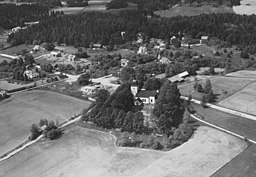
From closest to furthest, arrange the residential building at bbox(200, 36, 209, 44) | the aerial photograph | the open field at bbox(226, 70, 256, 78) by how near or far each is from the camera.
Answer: the aerial photograph, the open field at bbox(226, 70, 256, 78), the residential building at bbox(200, 36, 209, 44)

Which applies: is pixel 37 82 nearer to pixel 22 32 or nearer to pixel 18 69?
pixel 18 69

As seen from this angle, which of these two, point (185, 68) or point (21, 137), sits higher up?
point (185, 68)

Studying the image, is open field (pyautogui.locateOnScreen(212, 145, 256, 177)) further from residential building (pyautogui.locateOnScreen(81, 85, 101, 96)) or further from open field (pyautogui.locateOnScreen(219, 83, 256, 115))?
residential building (pyautogui.locateOnScreen(81, 85, 101, 96))

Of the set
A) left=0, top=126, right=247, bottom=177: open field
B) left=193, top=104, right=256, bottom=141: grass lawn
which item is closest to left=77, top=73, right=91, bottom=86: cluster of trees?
left=0, top=126, right=247, bottom=177: open field

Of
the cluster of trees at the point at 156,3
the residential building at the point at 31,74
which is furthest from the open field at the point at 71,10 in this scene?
the residential building at the point at 31,74

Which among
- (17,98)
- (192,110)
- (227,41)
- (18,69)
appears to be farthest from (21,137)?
(227,41)

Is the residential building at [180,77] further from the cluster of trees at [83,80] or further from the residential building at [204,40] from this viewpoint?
the residential building at [204,40]

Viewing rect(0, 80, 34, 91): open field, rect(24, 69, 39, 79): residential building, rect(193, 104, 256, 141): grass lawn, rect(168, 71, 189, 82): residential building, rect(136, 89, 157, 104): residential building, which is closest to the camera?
rect(193, 104, 256, 141): grass lawn
